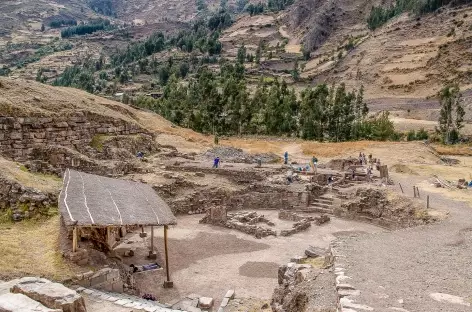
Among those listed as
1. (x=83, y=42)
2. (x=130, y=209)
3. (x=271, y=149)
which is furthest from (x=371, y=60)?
(x=83, y=42)

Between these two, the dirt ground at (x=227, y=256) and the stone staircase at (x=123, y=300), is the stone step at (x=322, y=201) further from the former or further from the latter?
the stone staircase at (x=123, y=300)

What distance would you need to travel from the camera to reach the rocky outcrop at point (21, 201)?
61.7ft

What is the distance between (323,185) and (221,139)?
1110 inches

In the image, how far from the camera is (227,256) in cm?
2158

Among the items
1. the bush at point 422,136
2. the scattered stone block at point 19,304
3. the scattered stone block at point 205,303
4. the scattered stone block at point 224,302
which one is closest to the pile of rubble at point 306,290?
the scattered stone block at point 224,302

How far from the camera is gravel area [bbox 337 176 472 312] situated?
36.2 ft

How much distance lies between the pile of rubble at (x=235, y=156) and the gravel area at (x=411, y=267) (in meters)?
21.5

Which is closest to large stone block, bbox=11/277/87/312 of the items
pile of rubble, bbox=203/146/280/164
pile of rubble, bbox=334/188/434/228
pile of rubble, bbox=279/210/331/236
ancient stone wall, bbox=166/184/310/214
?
pile of rubble, bbox=279/210/331/236

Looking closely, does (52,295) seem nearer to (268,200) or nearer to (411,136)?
(268,200)

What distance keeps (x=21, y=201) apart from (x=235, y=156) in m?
24.6

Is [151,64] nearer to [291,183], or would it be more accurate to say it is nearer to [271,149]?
[271,149]

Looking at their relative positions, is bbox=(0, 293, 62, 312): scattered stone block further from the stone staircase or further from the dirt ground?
the dirt ground

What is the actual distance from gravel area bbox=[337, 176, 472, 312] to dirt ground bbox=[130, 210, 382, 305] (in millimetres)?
4268

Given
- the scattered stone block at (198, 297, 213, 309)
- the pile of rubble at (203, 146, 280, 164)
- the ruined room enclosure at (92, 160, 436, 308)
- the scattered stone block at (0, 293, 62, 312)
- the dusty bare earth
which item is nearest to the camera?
the scattered stone block at (0, 293, 62, 312)
